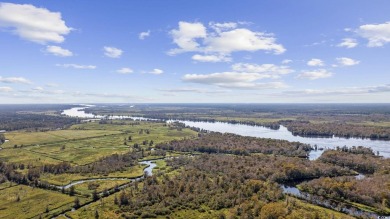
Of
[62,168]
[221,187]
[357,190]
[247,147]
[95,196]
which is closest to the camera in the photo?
[357,190]

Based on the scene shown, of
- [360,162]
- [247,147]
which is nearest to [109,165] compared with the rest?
[247,147]

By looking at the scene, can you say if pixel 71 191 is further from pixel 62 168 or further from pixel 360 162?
pixel 360 162

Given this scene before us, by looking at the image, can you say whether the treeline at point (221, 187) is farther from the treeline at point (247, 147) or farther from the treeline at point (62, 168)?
the treeline at point (247, 147)

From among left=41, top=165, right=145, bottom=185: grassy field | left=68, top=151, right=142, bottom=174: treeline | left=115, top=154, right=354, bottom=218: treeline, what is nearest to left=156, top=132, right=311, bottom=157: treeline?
left=115, top=154, right=354, bottom=218: treeline

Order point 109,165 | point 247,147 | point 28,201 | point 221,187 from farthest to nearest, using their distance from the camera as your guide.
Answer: point 247,147 → point 109,165 → point 221,187 → point 28,201

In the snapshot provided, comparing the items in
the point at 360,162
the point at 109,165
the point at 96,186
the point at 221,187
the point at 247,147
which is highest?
the point at 360,162

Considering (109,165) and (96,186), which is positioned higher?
(109,165)

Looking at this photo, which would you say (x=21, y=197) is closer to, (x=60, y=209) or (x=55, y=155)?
(x=60, y=209)

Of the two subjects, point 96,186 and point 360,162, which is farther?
point 360,162
